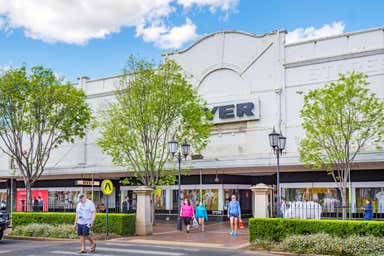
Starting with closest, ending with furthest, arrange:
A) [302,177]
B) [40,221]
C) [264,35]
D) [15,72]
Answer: [40,221] < [15,72] < [302,177] < [264,35]

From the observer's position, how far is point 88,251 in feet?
50.7

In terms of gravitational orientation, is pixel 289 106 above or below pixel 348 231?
above

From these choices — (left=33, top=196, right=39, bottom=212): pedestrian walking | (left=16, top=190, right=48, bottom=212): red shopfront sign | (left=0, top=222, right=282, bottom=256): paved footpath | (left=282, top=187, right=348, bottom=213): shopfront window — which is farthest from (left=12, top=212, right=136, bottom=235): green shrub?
(left=16, top=190, right=48, bottom=212): red shopfront sign

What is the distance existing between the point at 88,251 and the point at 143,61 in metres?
13.7

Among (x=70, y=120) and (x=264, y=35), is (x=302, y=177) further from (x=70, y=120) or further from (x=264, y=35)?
(x=70, y=120)

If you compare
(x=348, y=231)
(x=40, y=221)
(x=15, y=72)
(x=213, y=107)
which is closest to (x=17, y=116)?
(x=15, y=72)

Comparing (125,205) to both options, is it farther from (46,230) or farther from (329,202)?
(46,230)

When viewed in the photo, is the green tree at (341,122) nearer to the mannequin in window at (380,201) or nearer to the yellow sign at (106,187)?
the mannequin in window at (380,201)

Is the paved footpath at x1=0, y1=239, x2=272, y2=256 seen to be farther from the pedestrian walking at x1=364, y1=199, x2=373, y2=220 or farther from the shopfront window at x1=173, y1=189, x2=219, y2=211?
→ the shopfront window at x1=173, y1=189, x2=219, y2=211

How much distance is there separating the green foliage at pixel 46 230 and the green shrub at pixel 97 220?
0.51 m

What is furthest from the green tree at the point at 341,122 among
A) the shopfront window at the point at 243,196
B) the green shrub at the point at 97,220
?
the green shrub at the point at 97,220

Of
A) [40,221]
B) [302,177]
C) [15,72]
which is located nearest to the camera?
[40,221]

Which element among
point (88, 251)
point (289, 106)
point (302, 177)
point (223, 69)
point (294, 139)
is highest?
point (223, 69)

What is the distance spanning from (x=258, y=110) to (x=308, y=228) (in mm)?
17086
